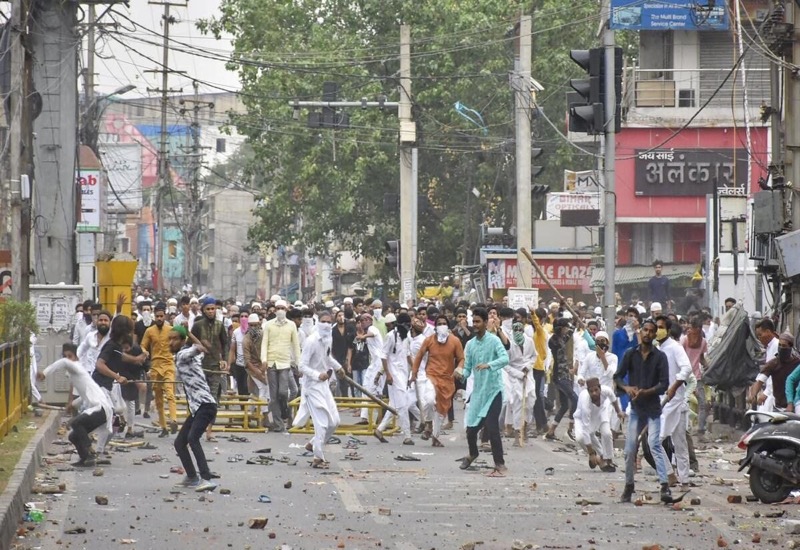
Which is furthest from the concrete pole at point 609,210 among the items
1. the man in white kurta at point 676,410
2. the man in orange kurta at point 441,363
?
the man in white kurta at point 676,410

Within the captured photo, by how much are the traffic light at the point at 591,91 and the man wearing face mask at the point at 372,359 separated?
5.20 metres

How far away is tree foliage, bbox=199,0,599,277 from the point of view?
1993 inches

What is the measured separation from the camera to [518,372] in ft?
67.9

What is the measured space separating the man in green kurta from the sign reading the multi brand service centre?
27.6 metres

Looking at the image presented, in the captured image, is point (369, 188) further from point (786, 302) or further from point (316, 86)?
point (786, 302)

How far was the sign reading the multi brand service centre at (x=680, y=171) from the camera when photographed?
1721 inches

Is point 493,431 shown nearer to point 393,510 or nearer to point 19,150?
point 393,510

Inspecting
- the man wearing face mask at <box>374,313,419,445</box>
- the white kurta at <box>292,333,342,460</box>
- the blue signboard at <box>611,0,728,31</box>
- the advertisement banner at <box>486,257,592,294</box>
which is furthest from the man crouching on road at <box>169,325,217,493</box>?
the advertisement banner at <box>486,257,592,294</box>

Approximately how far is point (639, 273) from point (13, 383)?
27.9 meters

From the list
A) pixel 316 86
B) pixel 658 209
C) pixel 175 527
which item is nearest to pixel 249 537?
pixel 175 527

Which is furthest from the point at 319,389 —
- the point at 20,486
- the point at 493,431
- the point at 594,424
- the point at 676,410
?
the point at 20,486

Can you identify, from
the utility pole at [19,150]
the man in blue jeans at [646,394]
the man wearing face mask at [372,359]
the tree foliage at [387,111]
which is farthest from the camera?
the tree foliage at [387,111]

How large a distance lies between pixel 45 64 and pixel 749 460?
17.6 m

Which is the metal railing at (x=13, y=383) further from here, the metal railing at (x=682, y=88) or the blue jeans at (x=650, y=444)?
the metal railing at (x=682, y=88)
